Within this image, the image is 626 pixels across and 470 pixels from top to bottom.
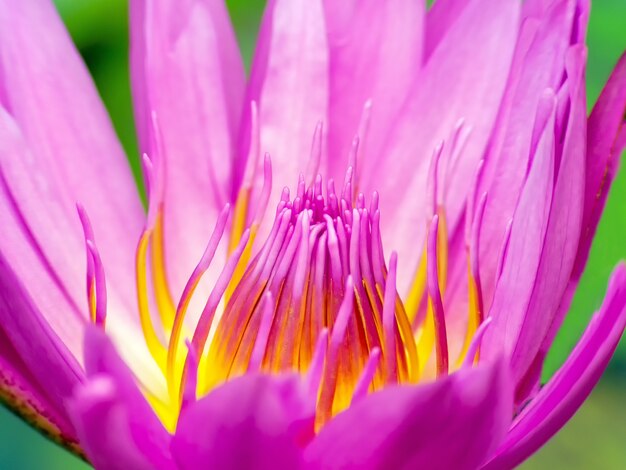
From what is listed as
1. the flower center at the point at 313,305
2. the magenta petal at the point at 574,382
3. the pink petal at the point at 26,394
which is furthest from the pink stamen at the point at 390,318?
the pink petal at the point at 26,394

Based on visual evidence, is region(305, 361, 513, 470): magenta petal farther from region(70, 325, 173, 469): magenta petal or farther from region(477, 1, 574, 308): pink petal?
region(477, 1, 574, 308): pink petal

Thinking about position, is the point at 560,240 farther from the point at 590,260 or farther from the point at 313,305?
the point at 590,260

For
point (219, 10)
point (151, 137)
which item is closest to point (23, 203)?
point (151, 137)

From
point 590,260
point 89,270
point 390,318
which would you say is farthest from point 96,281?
point 590,260

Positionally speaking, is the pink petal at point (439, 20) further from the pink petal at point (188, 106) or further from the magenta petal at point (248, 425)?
the magenta petal at point (248, 425)

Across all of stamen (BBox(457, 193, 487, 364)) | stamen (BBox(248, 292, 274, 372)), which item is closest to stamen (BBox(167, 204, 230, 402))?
stamen (BBox(248, 292, 274, 372))

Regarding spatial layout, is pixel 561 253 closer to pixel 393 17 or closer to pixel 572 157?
pixel 572 157
